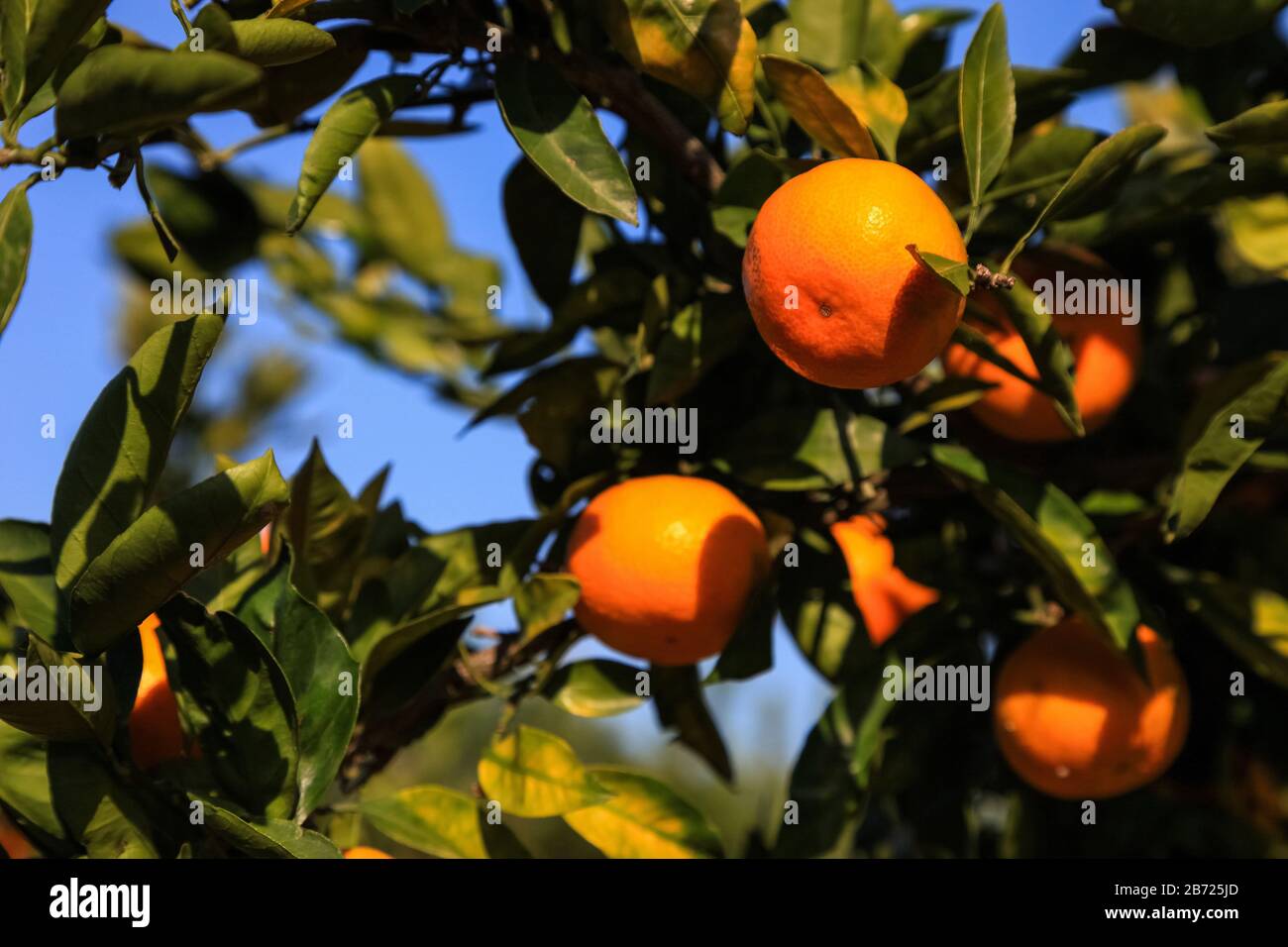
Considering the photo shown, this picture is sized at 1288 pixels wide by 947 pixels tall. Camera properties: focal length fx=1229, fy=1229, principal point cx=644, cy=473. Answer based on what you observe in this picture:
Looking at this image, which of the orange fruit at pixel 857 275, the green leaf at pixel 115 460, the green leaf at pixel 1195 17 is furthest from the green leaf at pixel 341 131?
the green leaf at pixel 1195 17

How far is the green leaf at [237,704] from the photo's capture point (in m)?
0.95

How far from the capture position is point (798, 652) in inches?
55.2

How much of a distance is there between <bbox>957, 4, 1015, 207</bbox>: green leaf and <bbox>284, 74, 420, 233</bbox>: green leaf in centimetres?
47

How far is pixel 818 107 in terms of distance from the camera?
999mm

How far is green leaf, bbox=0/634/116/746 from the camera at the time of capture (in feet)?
2.77

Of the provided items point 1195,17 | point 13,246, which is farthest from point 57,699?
→ point 1195,17

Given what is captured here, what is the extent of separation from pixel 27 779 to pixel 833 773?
2.35 feet

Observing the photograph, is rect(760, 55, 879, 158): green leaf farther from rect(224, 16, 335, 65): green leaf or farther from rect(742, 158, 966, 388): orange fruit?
rect(224, 16, 335, 65): green leaf

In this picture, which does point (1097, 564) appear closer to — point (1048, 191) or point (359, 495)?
point (1048, 191)

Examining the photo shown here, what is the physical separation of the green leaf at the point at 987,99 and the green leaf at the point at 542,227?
0.46 m

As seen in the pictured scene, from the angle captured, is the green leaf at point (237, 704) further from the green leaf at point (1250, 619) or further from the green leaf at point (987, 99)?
the green leaf at point (1250, 619)

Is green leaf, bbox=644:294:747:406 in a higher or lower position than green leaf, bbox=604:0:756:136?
lower

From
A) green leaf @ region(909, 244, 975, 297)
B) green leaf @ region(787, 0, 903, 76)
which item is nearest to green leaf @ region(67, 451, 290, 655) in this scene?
green leaf @ region(909, 244, 975, 297)

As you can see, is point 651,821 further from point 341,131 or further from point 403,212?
point 403,212
